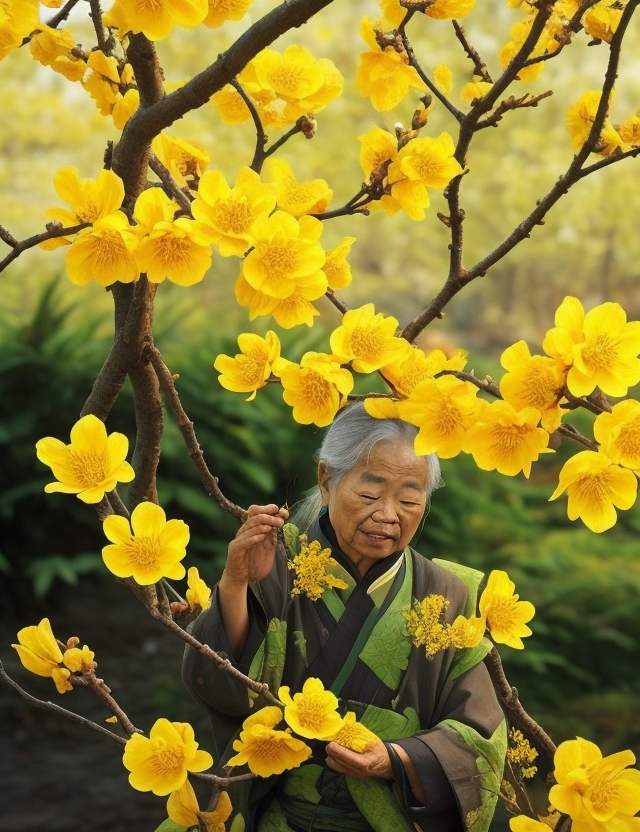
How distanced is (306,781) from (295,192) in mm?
957

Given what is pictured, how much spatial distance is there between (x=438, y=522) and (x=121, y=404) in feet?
5.11

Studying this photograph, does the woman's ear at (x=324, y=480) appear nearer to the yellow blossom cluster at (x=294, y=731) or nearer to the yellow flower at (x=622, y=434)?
the yellow blossom cluster at (x=294, y=731)

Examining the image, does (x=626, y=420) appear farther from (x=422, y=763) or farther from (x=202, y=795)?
(x=202, y=795)

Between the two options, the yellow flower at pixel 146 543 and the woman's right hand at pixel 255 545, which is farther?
the woman's right hand at pixel 255 545

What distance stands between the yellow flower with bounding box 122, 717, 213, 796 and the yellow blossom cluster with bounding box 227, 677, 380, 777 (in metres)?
0.06

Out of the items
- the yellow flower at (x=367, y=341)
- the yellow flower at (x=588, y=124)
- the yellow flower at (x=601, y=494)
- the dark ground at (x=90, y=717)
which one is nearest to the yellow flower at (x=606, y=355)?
the yellow flower at (x=601, y=494)

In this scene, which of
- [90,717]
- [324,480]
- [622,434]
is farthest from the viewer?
[90,717]

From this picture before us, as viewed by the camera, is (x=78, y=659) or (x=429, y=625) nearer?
(x=78, y=659)

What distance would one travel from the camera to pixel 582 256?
18.7m

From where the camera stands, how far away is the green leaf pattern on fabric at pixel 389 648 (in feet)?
5.60

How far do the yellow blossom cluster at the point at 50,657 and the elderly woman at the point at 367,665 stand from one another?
210mm

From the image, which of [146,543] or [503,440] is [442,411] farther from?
[146,543]

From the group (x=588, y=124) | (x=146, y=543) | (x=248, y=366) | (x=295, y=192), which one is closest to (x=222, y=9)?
(x=295, y=192)

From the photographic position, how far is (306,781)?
1721 mm
